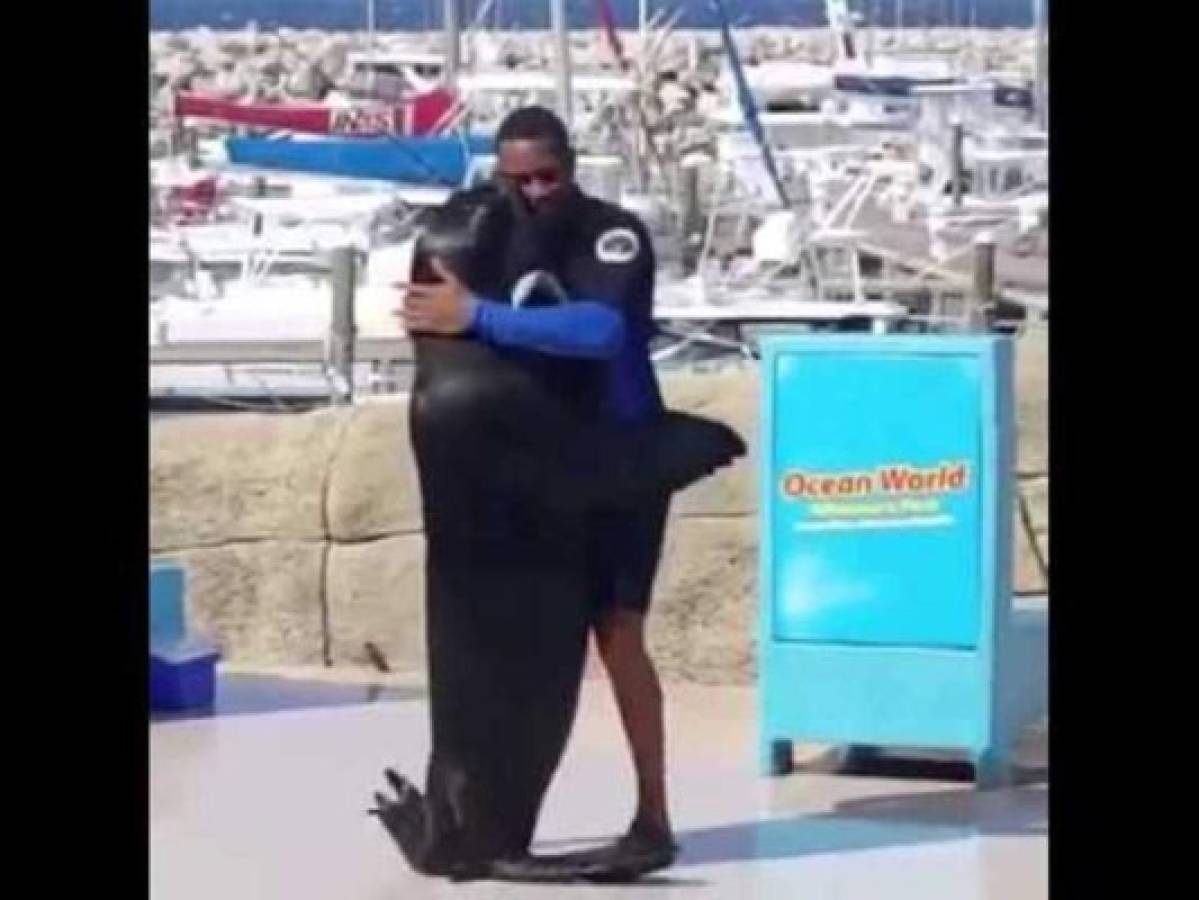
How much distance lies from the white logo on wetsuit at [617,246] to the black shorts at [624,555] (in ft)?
1.36

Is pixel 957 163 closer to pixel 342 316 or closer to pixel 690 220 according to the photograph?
pixel 690 220

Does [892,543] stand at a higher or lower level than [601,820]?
higher

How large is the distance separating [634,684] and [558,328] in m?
0.65

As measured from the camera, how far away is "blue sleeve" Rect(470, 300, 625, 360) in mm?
5789

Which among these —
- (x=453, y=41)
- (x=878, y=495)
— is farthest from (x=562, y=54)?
(x=878, y=495)

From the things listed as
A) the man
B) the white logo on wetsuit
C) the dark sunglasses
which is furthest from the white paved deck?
the dark sunglasses

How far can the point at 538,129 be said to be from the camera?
5.85 m

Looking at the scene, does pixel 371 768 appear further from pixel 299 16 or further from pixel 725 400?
pixel 299 16

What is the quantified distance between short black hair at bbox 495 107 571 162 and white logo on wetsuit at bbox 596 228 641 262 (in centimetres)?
15

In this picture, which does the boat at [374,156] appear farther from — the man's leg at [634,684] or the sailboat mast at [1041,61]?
the sailboat mast at [1041,61]

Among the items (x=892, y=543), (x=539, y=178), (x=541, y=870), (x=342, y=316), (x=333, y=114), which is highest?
(x=333, y=114)

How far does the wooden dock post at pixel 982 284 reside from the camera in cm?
645

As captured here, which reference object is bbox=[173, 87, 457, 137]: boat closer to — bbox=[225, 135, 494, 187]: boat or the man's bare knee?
bbox=[225, 135, 494, 187]: boat
